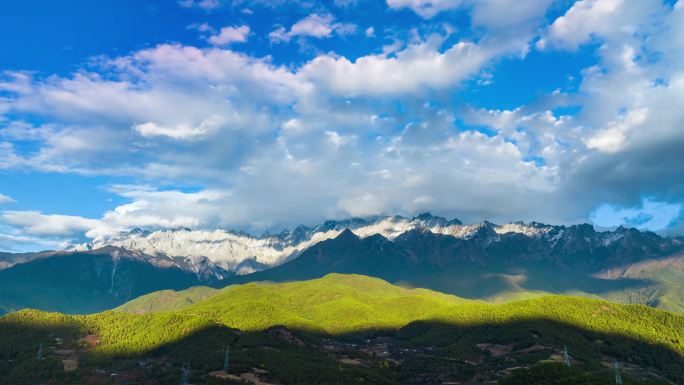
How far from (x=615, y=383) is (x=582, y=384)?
14.7 metres

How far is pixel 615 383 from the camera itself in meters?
187

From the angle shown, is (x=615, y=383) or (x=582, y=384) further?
(x=582, y=384)

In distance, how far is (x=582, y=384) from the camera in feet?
655
